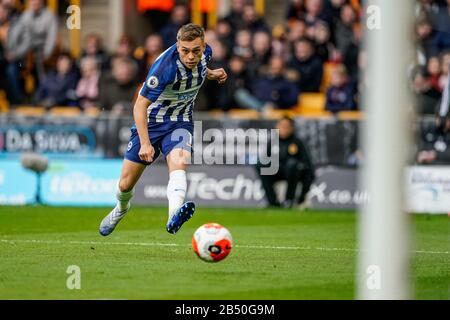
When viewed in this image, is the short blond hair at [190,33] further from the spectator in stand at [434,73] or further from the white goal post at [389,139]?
the spectator in stand at [434,73]

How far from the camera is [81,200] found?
59.6 ft

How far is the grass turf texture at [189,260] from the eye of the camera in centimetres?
852

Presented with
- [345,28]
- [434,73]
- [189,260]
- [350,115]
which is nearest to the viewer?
[189,260]

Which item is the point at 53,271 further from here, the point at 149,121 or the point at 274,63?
the point at 274,63

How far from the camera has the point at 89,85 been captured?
20188 millimetres

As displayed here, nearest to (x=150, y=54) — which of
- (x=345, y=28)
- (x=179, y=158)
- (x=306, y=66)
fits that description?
(x=306, y=66)

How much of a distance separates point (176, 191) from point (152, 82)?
1.08 meters

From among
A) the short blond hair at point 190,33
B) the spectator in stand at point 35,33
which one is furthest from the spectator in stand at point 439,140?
the short blond hair at point 190,33

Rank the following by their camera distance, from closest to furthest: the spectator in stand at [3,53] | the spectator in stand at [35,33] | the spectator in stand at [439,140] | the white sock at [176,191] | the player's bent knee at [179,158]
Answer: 1. the white sock at [176,191]
2. the player's bent knee at [179,158]
3. the spectator in stand at [439,140]
4. the spectator in stand at [35,33]
5. the spectator in stand at [3,53]

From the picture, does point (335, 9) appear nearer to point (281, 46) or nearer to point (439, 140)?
point (281, 46)

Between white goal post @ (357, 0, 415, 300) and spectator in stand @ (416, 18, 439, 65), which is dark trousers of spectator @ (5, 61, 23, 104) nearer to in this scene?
spectator in stand @ (416, 18, 439, 65)

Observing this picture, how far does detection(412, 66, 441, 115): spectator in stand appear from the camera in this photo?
Answer: 18.0m

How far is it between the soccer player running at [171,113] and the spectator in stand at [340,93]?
298 inches

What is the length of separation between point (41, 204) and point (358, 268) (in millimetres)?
9183
